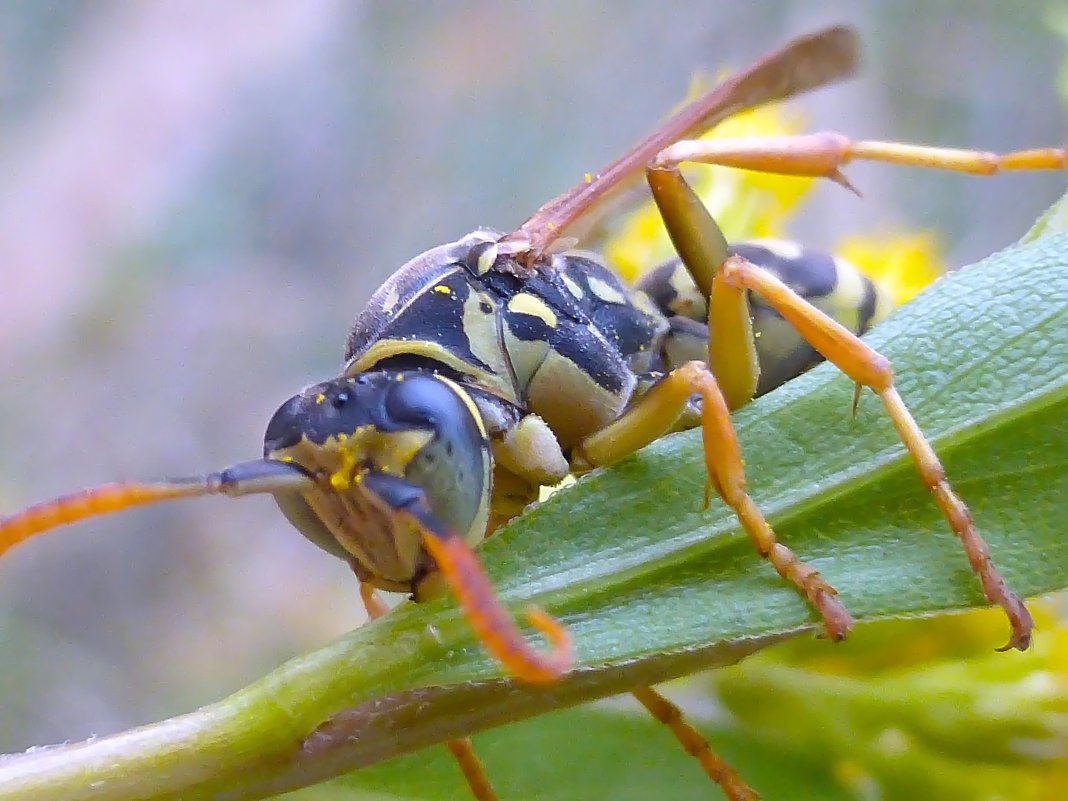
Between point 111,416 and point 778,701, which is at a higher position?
point 111,416

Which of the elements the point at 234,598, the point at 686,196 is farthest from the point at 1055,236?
the point at 234,598

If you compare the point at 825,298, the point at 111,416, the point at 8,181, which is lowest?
the point at 825,298

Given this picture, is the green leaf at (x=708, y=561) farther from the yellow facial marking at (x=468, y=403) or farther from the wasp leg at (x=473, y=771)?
the wasp leg at (x=473, y=771)

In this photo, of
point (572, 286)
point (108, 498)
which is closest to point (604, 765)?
point (572, 286)

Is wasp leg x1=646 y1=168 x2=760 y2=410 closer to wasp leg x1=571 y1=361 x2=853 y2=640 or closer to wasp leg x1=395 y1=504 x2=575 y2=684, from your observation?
wasp leg x1=571 y1=361 x2=853 y2=640

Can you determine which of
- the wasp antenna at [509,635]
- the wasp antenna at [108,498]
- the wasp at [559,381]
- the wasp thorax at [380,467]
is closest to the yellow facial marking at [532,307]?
the wasp at [559,381]

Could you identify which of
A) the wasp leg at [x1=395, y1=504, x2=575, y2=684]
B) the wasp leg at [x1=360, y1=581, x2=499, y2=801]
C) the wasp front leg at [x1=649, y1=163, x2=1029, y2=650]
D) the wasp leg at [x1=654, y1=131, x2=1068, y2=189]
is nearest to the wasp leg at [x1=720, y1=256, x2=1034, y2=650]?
the wasp front leg at [x1=649, y1=163, x2=1029, y2=650]

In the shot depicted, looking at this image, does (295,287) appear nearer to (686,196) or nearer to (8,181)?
(8,181)

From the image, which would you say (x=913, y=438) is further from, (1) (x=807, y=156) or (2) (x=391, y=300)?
(2) (x=391, y=300)
